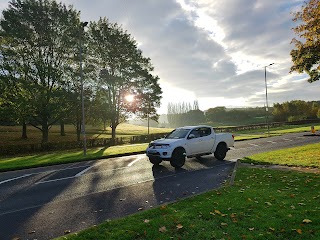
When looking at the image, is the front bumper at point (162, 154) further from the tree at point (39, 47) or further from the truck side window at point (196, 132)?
the tree at point (39, 47)

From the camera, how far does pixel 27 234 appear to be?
491 cm

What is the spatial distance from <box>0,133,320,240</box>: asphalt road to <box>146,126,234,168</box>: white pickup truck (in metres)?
0.59

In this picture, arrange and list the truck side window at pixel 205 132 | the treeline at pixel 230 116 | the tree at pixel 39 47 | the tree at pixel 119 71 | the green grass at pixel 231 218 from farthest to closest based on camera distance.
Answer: the treeline at pixel 230 116, the tree at pixel 119 71, the tree at pixel 39 47, the truck side window at pixel 205 132, the green grass at pixel 231 218

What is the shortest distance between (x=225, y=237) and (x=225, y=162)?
31.6ft

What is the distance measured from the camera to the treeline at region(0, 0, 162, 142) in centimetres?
2633

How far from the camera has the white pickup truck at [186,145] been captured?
11.7m

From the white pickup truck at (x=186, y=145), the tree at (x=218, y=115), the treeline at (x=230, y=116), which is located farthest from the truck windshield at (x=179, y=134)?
the tree at (x=218, y=115)

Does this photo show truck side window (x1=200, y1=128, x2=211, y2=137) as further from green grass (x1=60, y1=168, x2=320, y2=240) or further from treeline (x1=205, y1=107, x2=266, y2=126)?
treeline (x1=205, y1=107, x2=266, y2=126)

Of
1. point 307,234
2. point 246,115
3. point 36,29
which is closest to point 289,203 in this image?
point 307,234

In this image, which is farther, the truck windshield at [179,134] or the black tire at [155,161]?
the black tire at [155,161]

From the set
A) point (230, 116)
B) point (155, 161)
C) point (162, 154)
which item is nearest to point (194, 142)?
point (162, 154)

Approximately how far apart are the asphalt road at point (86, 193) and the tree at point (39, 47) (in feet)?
57.4

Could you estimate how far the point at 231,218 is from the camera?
498 centimetres

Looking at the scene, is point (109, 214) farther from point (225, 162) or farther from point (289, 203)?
point (225, 162)
